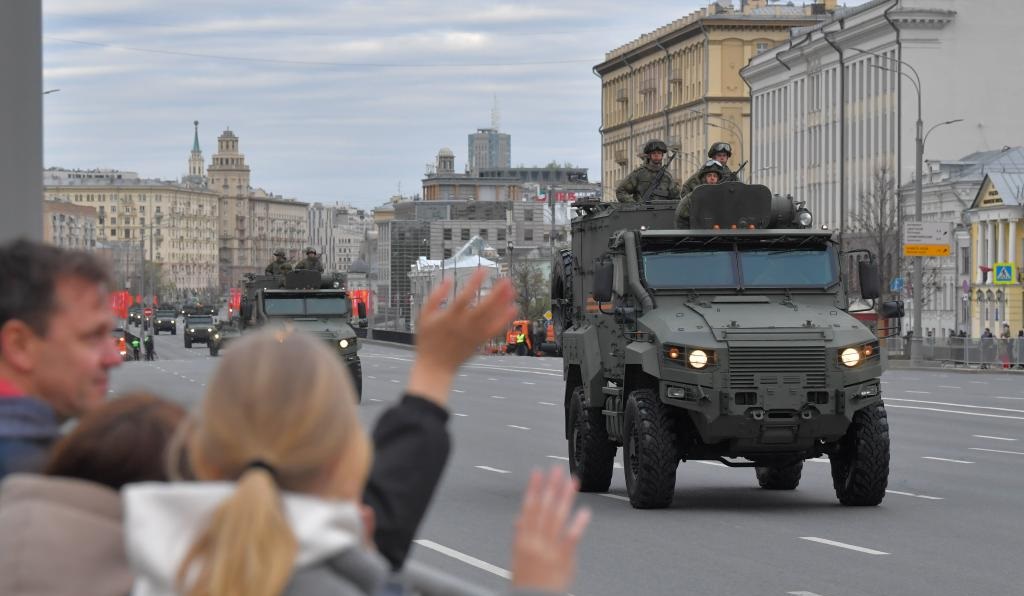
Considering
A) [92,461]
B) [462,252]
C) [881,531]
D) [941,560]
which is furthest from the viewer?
[462,252]

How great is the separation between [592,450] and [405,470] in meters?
15.2

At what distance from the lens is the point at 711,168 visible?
19.3m

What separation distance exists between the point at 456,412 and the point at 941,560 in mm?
22767

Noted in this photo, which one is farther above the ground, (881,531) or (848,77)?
(848,77)

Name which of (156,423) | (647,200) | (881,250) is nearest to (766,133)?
(881,250)

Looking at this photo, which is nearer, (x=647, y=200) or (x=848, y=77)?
(x=647, y=200)

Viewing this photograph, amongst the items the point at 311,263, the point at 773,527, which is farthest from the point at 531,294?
the point at 773,527

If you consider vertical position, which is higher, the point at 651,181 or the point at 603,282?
the point at 651,181

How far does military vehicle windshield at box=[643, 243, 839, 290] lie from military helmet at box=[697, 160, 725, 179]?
38.5 inches

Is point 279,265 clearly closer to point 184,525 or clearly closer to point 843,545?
point 843,545

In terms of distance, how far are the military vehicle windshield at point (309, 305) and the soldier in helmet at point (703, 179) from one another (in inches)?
876

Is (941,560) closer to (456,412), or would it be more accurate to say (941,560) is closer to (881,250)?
(456,412)

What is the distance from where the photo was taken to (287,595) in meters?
3.09

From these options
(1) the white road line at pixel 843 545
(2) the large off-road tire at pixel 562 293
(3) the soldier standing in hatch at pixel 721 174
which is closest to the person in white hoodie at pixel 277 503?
(1) the white road line at pixel 843 545
